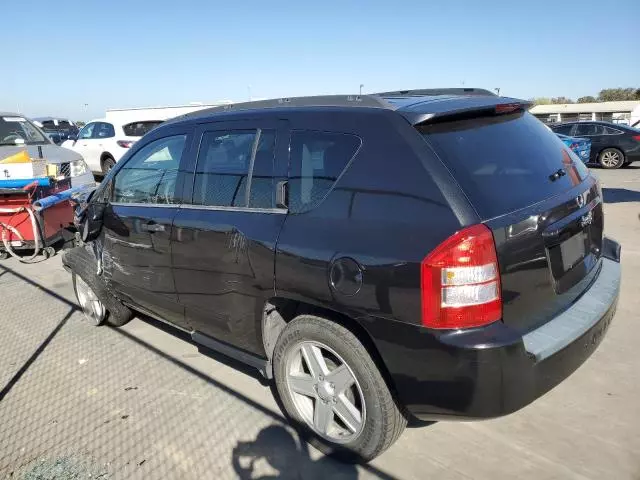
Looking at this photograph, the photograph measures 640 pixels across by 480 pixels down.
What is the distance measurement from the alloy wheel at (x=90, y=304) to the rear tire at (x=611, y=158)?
15200 mm

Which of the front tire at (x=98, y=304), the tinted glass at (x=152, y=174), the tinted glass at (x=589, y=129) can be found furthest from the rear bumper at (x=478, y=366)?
the tinted glass at (x=589, y=129)

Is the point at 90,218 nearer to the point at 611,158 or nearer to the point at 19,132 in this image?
the point at 19,132

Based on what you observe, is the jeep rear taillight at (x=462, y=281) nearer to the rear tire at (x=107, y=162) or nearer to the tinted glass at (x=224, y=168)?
the tinted glass at (x=224, y=168)

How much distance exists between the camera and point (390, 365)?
2262 mm

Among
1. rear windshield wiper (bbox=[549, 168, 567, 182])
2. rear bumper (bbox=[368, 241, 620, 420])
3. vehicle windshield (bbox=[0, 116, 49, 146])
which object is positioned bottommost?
rear bumper (bbox=[368, 241, 620, 420])

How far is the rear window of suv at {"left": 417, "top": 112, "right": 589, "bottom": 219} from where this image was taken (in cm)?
222

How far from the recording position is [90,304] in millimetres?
4727

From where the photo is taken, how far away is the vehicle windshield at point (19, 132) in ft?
27.3

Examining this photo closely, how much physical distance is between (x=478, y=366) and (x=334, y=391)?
83cm

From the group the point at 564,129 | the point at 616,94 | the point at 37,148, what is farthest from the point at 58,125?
the point at 616,94

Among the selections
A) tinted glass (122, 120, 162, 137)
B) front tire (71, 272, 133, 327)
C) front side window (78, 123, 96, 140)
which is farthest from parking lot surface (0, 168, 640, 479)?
front side window (78, 123, 96, 140)

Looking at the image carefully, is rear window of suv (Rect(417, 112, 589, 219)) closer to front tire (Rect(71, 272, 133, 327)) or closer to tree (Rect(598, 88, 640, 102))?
front tire (Rect(71, 272, 133, 327))

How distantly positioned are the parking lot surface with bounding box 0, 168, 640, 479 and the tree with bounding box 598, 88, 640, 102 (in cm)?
8585

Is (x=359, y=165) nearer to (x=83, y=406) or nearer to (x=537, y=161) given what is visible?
(x=537, y=161)
